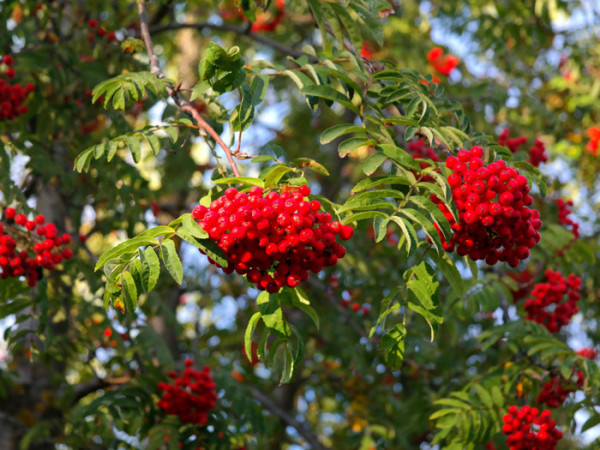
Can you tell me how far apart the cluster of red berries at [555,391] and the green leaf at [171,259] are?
2424 millimetres

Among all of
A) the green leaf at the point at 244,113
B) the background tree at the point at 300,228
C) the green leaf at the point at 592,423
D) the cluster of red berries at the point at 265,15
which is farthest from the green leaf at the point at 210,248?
the cluster of red berries at the point at 265,15

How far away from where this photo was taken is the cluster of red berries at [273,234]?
7.03 feet

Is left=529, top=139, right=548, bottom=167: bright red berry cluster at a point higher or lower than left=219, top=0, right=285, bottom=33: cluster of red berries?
lower

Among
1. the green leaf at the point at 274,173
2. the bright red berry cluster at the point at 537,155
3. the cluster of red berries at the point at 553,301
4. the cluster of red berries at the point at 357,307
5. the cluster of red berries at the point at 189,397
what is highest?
the bright red berry cluster at the point at 537,155

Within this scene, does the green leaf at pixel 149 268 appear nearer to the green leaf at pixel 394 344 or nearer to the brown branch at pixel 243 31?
the green leaf at pixel 394 344

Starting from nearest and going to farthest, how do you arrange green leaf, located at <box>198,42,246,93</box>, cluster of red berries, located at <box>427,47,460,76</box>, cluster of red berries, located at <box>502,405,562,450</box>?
1. green leaf, located at <box>198,42,246,93</box>
2. cluster of red berries, located at <box>502,405,562,450</box>
3. cluster of red berries, located at <box>427,47,460,76</box>

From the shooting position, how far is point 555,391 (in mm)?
3756

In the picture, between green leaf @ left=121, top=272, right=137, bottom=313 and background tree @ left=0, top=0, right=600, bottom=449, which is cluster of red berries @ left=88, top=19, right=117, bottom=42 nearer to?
background tree @ left=0, top=0, right=600, bottom=449

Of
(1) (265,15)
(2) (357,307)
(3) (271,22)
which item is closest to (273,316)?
(2) (357,307)

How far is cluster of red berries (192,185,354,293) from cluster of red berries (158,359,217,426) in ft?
6.64

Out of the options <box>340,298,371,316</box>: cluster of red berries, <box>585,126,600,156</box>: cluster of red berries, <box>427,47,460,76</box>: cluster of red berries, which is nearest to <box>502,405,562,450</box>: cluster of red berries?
<box>340,298,371,316</box>: cluster of red berries

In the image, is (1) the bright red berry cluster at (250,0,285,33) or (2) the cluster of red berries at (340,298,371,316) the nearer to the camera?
(2) the cluster of red berries at (340,298,371,316)

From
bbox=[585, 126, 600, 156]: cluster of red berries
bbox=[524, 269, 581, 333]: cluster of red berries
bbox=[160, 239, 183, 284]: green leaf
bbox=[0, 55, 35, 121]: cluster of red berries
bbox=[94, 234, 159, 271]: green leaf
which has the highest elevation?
bbox=[585, 126, 600, 156]: cluster of red berries

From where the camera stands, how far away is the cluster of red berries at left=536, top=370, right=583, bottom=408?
374 centimetres
